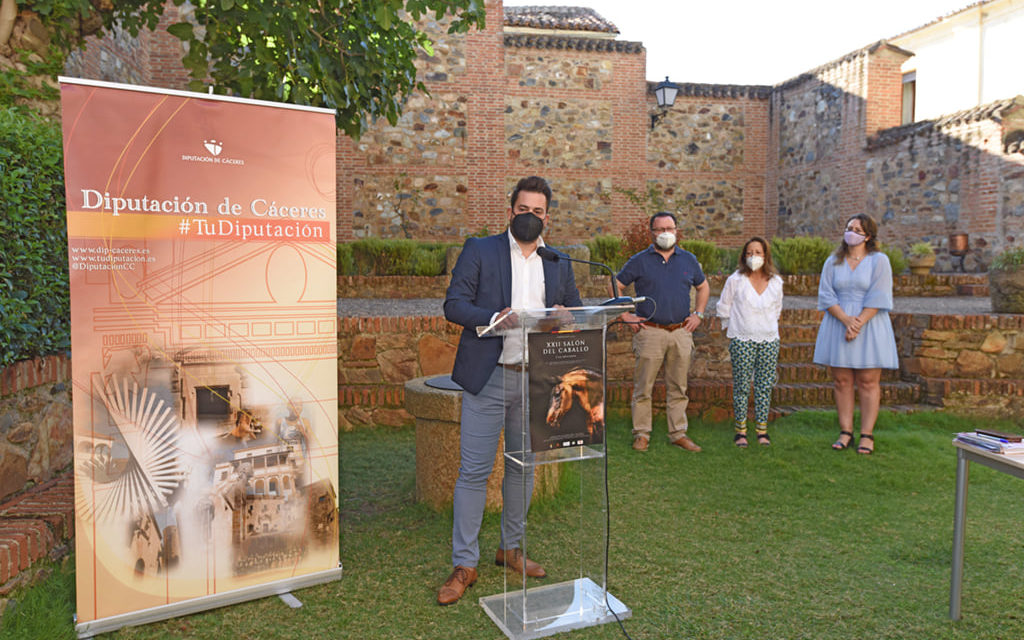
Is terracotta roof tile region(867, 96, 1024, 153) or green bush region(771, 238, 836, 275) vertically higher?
terracotta roof tile region(867, 96, 1024, 153)

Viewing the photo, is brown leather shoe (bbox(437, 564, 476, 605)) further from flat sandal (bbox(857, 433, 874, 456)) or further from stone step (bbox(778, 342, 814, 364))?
stone step (bbox(778, 342, 814, 364))

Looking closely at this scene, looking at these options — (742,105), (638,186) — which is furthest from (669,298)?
(742,105)

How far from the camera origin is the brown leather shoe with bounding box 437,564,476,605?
3086mm

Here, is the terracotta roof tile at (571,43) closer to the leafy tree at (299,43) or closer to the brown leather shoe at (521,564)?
the leafy tree at (299,43)

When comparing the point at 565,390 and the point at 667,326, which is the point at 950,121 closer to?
the point at 667,326

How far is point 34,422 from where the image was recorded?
11.1ft

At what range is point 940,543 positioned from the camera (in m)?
3.72

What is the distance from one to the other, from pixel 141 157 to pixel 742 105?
17161mm

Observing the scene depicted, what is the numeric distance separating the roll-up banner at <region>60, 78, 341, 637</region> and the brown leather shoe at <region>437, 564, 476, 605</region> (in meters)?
0.60

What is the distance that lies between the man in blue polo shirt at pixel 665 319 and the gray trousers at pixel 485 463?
2.45 m

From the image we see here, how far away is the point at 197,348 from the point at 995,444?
3.38m

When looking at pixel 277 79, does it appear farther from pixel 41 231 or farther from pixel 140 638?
pixel 140 638

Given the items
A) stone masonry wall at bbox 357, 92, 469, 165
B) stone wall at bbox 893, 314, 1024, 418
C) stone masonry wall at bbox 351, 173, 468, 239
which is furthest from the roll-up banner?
stone masonry wall at bbox 357, 92, 469, 165

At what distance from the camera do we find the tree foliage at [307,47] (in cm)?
398
